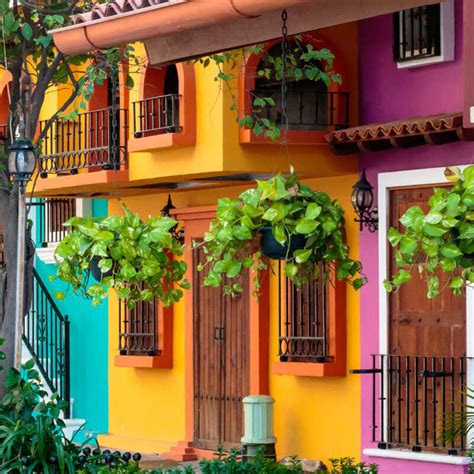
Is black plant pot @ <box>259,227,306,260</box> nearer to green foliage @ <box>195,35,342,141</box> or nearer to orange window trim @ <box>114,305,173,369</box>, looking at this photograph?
green foliage @ <box>195,35,342,141</box>

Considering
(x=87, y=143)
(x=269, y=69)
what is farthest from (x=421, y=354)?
(x=87, y=143)

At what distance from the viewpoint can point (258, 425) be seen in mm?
16422

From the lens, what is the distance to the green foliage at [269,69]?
560 inches

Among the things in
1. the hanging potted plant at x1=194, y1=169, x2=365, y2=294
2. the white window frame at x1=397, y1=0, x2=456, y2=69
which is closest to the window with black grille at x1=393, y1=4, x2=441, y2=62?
the white window frame at x1=397, y1=0, x2=456, y2=69

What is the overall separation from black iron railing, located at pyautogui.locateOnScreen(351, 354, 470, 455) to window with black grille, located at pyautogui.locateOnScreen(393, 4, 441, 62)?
9.44 ft

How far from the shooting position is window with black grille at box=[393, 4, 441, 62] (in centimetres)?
1473

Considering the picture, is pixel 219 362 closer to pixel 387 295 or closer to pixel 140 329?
pixel 140 329

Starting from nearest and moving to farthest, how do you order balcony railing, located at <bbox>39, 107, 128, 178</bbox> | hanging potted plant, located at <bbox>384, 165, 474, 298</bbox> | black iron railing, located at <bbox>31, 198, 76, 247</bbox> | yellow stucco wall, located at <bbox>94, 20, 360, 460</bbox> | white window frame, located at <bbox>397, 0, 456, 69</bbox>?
hanging potted plant, located at <bbox>384, 165, 474, 298</bbox> → white window frame, located at <bbox>397, 0, 456, 69</bbox> → yellow stucco wall, located at <bbox>94, 20, 360, 460</bbox> → balcony railing, located at <bbox>39, 107, 128, 178</bbox> → black iron railing, located at <bbox>31, 198, 76, 247</bbox>

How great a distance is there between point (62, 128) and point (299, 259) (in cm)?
935

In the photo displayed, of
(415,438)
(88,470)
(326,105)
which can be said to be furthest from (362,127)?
(88,470)

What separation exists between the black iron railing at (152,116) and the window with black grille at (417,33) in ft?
8.18

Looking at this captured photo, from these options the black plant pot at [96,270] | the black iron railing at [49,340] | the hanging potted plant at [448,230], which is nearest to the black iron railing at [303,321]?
the black iron railing at [49,340]

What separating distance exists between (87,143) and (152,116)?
6.36 ft

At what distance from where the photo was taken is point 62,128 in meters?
18.4
